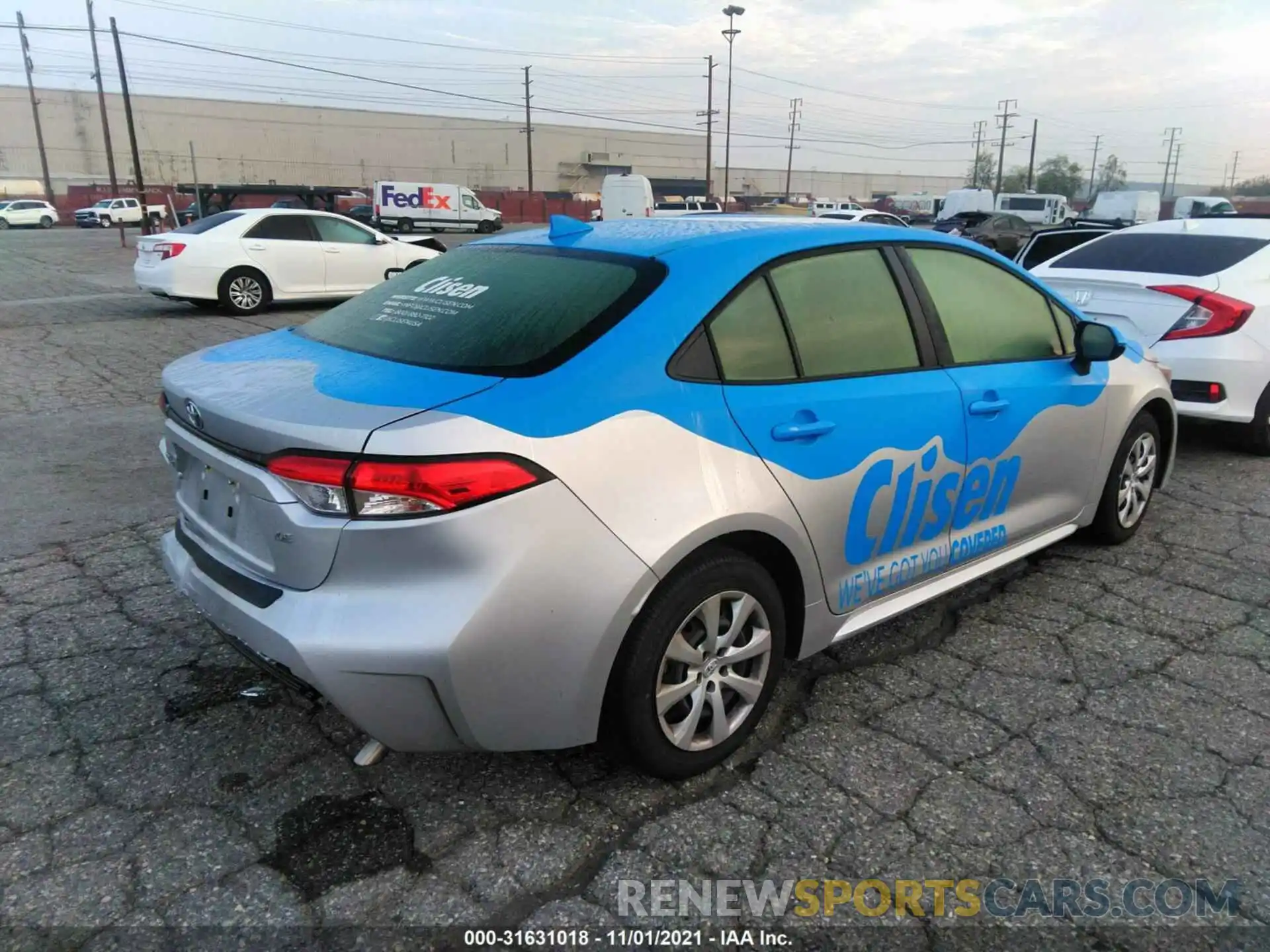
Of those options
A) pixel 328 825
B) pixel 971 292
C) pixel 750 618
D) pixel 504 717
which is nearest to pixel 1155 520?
pixel 971 292

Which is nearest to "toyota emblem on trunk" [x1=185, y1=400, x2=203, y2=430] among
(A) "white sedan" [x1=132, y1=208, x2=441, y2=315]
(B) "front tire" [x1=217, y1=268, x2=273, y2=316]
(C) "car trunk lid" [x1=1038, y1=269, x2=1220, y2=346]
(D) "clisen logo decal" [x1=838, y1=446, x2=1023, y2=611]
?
(D) "clisen logo decal" [x1=838, y1=446, x2=1023, y2=611]

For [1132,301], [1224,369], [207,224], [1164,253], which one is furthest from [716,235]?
[207,224]

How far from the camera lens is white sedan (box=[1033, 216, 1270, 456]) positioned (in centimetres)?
558

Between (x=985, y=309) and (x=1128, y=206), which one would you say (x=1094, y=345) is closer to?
(x=985, y=309)

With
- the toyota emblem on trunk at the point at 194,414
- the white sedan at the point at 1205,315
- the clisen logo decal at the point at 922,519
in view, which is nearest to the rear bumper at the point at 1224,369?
the white sedan at the point at 1205,315

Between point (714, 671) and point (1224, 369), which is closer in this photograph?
point (714, 671)

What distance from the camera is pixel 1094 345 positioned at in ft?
12.1

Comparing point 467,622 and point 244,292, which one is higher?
point 467,622

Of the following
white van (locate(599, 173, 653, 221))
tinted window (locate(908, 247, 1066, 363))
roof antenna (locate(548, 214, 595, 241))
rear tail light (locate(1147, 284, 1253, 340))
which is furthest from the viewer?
white van (locate(599, 173, 653, 221))

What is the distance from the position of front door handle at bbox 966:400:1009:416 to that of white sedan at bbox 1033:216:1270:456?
2786 millimetres

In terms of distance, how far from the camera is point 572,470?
7.20ft

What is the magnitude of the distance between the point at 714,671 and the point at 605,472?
0.72 meters

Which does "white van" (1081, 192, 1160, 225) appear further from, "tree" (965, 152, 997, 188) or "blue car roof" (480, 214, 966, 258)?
"tree" (965, 152, 997, 188)

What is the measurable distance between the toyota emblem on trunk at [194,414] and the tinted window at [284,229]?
1025 cm
